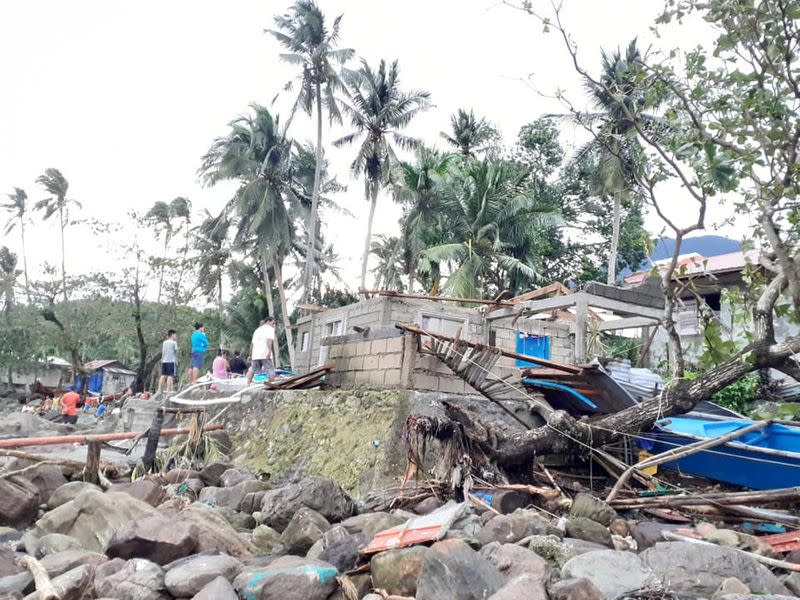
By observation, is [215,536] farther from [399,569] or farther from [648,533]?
[648,533]

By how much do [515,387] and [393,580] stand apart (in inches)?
134

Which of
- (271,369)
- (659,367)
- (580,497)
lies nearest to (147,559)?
(580,497)

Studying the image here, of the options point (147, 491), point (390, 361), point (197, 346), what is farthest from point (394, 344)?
point (197, 346)

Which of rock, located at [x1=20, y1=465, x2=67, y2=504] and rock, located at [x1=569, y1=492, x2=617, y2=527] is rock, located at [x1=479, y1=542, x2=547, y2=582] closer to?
rock, located at [x1=569, y1=492, x2=617, y2=527]

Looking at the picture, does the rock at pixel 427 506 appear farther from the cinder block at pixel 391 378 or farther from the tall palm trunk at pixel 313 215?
the tall palm trunk at pixel 313 215

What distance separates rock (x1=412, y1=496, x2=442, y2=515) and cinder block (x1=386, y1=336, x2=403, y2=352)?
1.94m

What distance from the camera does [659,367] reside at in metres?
16.1

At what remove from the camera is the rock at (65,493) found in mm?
7059

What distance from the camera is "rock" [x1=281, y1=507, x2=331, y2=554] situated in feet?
17.3

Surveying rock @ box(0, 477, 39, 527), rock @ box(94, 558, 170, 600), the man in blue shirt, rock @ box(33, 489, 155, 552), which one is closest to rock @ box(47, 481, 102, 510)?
rock @ box(0, 477, 39, 527)

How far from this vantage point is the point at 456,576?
3.92 metres

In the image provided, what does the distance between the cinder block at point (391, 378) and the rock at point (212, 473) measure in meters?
2.41

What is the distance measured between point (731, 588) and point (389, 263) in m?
24.7

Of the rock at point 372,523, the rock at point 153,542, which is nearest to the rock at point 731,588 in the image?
the rock at point 372,523
